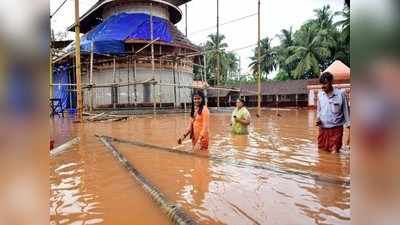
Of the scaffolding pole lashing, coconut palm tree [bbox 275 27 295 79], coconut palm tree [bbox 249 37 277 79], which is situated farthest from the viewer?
coconut palm tree [bbox 249 37 277 79]

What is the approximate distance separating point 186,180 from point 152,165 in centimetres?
131

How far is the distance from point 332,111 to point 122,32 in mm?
20060

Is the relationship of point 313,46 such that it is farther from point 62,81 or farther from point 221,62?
point 62,81

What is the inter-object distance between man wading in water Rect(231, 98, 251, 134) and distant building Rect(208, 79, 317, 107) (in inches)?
953

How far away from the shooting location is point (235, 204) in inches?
154

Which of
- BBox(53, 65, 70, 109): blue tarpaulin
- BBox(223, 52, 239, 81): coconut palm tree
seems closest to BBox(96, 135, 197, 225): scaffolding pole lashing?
BBox(53, 65, 70, 109): blue tarpaulin

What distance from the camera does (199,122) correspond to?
7.63 meters

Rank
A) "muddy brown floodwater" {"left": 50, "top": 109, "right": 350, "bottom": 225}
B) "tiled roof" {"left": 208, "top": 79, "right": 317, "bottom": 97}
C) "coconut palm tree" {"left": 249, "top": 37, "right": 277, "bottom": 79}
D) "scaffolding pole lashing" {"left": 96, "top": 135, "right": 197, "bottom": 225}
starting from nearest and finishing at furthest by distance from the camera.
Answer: "scaffolding pole lashing" {"left": 96, "top": 135, "right": 197, "bottom": 225}
"muddy brown floodwater" {"left": 50, "top": 109, "right": 350, "bottom": 225}
"tiled roof" {"left": 208, "top": 79, "right": 317, "bottom": 97}
"coconut palm tree" {"left": 249, "top": 37, "right": 277, "bottom": 79}

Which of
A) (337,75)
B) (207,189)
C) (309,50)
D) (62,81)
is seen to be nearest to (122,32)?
(62,81)

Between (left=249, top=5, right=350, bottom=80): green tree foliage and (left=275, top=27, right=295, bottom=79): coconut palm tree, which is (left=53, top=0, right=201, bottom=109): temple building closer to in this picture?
(left=249, top=5, right=350, bottom=80): green tree foliage

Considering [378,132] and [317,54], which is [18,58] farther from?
[317,54]

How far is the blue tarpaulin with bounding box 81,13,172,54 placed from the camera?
23.0m

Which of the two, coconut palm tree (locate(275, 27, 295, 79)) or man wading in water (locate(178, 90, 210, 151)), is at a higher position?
coconut palm tree (locate(275, 27, 295, 79))

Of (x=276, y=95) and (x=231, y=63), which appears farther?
(x=231, y=63)
